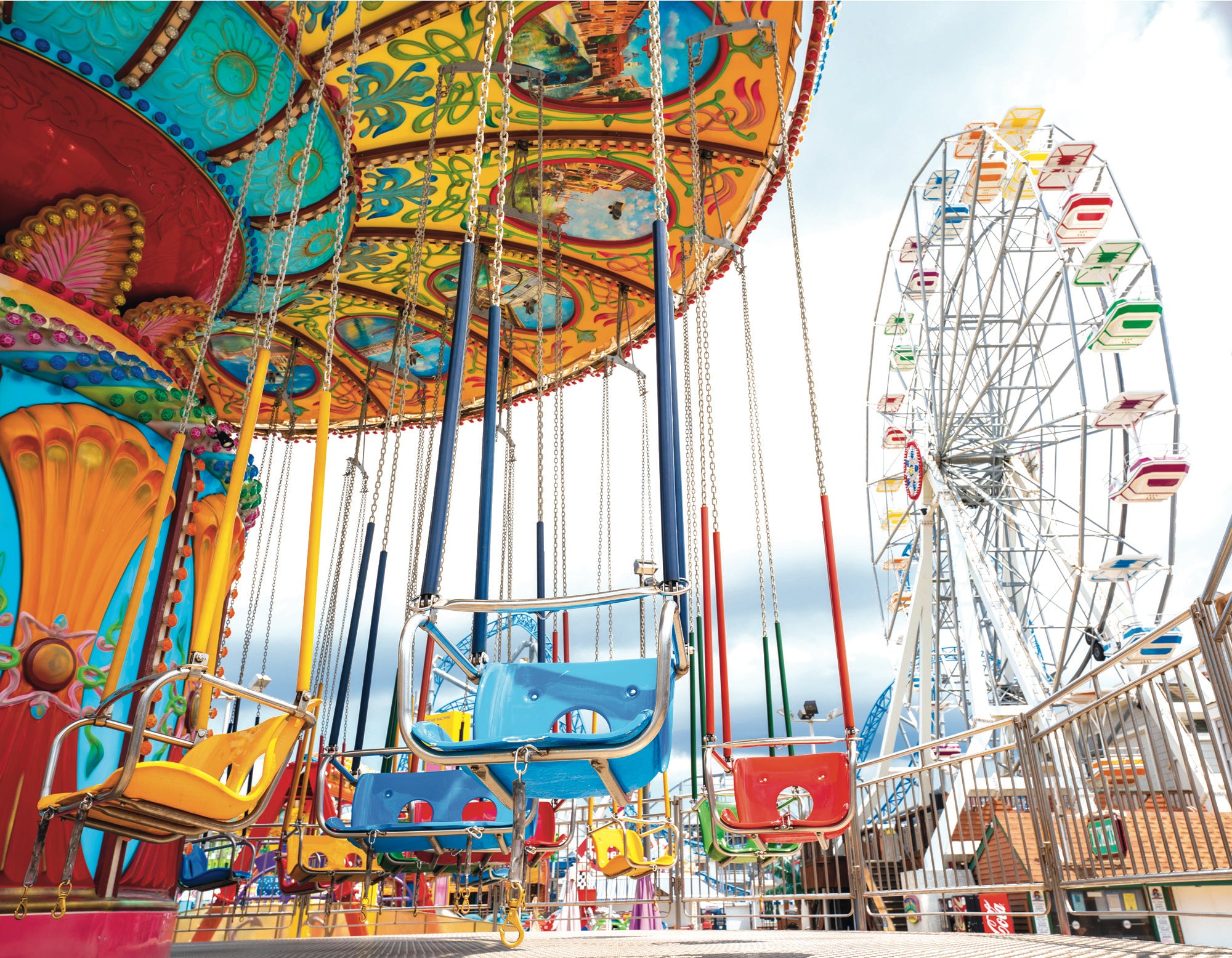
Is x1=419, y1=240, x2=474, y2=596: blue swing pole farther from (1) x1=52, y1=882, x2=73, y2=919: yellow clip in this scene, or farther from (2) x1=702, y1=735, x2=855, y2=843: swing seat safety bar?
(2) x1=702, y1=735, x2=855, y2=843: swing seat safety bar

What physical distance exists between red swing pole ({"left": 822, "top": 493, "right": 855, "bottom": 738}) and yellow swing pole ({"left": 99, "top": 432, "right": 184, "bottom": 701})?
105 inches

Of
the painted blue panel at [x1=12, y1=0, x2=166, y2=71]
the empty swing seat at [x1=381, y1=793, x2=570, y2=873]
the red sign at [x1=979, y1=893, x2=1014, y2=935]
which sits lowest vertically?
the red sign at [x1=979, y1=893, x2=1014, y2=935]

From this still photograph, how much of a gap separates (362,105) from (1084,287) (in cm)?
1319

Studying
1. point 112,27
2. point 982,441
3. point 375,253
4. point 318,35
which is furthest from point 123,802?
point 982,441

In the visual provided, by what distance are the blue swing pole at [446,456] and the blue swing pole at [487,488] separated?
106 millimetres

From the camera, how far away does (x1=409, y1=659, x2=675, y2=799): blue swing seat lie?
2135mm

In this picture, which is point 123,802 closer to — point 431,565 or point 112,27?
point 431,565

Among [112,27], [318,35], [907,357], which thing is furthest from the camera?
[907,357]

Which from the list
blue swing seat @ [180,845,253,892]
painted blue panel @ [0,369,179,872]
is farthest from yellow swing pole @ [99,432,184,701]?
blue swing seat @ [180,845,253,892]

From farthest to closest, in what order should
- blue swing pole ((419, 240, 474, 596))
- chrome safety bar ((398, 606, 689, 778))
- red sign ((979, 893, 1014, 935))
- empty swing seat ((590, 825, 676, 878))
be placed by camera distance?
red sign ((979, 893, 1014, 935))
empty swing seat ((590, 825, 676, 878))
blue swing pole ((419, 240, 474, 596))
chrome safety bar ((398, 606, 689, 778))

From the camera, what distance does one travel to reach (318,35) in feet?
14.0

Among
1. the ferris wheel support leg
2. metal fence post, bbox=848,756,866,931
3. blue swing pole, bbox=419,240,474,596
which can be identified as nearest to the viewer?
blue swing pole, bbox=419,240,474,596

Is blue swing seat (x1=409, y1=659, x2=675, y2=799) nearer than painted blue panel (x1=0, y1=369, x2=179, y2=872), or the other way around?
blue swing seat (x1=409, y1=659, x2=675, y2=799)

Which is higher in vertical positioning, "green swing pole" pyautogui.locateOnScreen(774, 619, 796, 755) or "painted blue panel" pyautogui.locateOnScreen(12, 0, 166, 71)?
"painted blue panel" pyautogui.locateOnScreen(12, 0, 166, 71)
